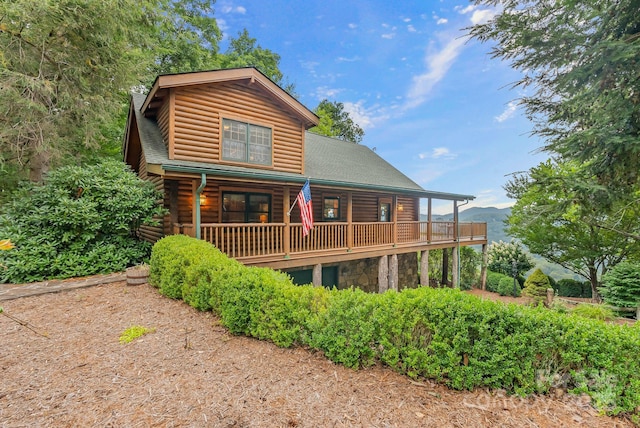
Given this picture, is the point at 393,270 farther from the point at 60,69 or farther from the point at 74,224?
the point at 60,69

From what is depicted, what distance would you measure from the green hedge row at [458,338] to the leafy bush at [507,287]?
14.3m

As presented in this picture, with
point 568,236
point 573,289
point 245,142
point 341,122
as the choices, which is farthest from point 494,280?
point 341,122

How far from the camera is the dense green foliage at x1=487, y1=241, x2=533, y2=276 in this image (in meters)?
16.2

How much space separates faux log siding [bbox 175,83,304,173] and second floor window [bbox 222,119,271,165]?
0.70ft

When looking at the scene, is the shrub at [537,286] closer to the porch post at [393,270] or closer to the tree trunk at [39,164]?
the porch post at [393,270]

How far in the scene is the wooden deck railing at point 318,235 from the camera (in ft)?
24.5

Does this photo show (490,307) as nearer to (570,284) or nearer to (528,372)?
(528,372)

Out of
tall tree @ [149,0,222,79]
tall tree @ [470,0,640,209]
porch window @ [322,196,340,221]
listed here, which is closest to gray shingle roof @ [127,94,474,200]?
porch window @ [322,196,340,221]

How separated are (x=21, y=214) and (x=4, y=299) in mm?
2921

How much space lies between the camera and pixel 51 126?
9.52 metres

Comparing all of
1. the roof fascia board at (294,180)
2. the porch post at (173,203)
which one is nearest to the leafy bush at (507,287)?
the roof fascia board at (294,180)

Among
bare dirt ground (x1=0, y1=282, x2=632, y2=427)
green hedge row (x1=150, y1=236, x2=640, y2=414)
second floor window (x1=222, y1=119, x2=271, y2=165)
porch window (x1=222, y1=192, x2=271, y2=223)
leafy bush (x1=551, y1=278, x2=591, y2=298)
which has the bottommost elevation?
leafy bush (x1=551, y1=278, x2=591, y2=298)

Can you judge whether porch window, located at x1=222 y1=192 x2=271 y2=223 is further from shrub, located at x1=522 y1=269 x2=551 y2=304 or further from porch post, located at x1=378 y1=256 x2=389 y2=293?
shrub, located at x1=522 y1=269 x2=551 y2=304

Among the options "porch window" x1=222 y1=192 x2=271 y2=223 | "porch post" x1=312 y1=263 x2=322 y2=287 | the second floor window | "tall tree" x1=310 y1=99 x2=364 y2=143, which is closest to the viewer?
"porch post" x1=312 y1=263 x2=322 y2=287
